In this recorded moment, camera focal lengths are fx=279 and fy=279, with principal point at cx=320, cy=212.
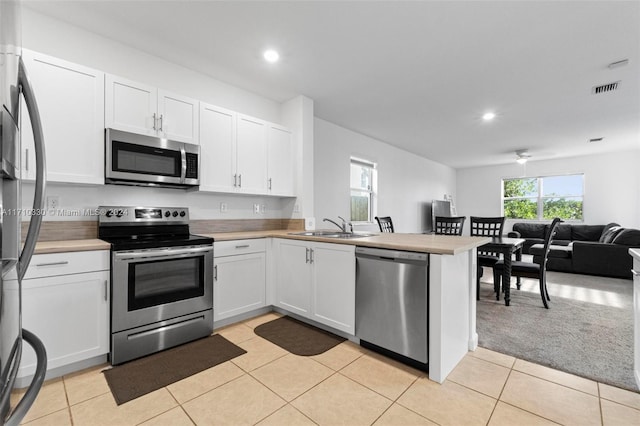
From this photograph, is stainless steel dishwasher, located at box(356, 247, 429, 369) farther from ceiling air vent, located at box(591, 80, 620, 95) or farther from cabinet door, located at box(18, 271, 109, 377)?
ceiling air vent, located at box(591, 80, 620, 95)

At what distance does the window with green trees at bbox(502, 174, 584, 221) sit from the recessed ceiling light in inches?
321

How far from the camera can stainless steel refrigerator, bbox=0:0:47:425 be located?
477 millimetres

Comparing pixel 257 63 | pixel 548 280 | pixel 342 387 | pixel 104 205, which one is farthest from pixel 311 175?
pixel 548 280

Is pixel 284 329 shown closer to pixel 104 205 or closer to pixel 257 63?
pixel 104 205

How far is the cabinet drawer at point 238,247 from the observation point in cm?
266

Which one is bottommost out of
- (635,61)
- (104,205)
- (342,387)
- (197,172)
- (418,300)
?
(342,387)

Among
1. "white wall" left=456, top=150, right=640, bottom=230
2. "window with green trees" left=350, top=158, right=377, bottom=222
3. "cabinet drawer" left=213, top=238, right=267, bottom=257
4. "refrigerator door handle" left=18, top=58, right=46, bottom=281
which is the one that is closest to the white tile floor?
"cabinet drawer" left=213, top=238, right=267, bottom=257

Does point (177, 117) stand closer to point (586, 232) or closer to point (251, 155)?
point (251, 155)

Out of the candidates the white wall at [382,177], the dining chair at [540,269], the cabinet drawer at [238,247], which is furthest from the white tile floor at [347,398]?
the white wall at [382,177]

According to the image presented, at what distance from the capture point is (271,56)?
2.71 m

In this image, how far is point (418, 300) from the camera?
1947mm

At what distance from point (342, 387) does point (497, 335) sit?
1.66 m

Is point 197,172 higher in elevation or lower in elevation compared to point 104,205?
higher

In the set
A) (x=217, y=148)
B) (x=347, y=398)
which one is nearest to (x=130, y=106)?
(x=217, y=148)
